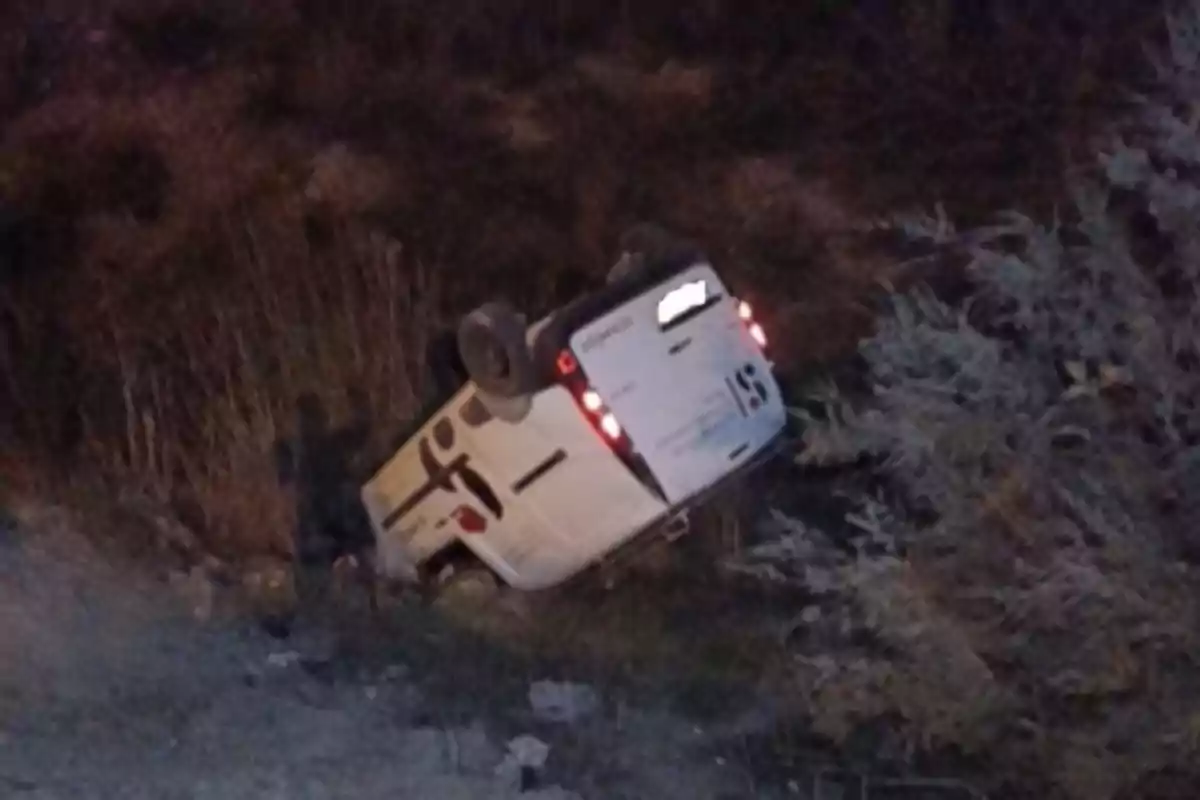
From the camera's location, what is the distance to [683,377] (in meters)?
2.06

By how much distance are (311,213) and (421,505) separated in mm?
647

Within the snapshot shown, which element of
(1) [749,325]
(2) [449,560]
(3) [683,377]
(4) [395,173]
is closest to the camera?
(3) [683,377]

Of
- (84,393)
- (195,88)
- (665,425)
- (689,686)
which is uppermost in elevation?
(195,88)

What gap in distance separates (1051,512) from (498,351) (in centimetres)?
81

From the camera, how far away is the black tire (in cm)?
191

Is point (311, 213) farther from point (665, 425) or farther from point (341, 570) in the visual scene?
point (665, 425)

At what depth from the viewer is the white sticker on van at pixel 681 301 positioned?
205 cm

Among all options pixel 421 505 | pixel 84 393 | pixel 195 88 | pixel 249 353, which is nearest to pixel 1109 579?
pixel 421 505

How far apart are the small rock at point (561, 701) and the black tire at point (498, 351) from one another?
17.6 inches

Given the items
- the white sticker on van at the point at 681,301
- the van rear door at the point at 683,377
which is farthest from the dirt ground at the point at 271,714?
the white sticker on van at the point at 681,301

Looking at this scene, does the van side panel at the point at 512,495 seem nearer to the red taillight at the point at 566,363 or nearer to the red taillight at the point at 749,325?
the red taillight at the point at 566,363

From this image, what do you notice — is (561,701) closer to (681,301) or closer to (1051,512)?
(681,301)

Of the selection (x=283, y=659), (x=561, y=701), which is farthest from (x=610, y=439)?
(x=283, y=659)

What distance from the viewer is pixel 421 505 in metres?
2.29
